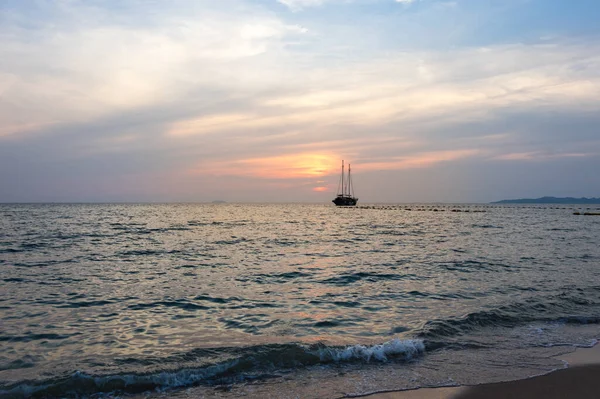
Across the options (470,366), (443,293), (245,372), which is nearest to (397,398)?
(470,366)

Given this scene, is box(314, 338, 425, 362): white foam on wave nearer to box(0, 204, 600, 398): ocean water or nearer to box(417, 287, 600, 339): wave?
box(0, 204, 600, 398): ocean water

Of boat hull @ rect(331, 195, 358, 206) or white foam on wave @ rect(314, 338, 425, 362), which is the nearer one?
white foam on wave @ rect(314, 338, 425, 362)

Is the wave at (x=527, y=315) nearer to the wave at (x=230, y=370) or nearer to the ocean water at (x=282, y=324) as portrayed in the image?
the ocean water at (x=282, y=324)

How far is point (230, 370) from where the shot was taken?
29.0 feet

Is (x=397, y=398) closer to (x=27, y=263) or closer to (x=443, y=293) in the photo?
(x=443, y=293)

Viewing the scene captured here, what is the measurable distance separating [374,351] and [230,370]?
11.6ft

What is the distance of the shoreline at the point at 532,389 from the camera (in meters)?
7.60

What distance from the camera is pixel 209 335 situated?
11148 mm

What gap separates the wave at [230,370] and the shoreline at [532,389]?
189 cm

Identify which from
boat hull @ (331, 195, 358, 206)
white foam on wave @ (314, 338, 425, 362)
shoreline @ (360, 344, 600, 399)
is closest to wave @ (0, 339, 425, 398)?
white foam on wave @ (314, 338, 425, 362)

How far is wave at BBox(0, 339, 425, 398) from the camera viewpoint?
7.88m

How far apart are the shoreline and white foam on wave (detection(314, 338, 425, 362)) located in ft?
6.19

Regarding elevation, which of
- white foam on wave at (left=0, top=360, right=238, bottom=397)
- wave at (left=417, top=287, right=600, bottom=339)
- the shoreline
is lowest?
wave at (left=417, top=287, right=600, bottom=339)

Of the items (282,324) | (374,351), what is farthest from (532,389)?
(282,324)
